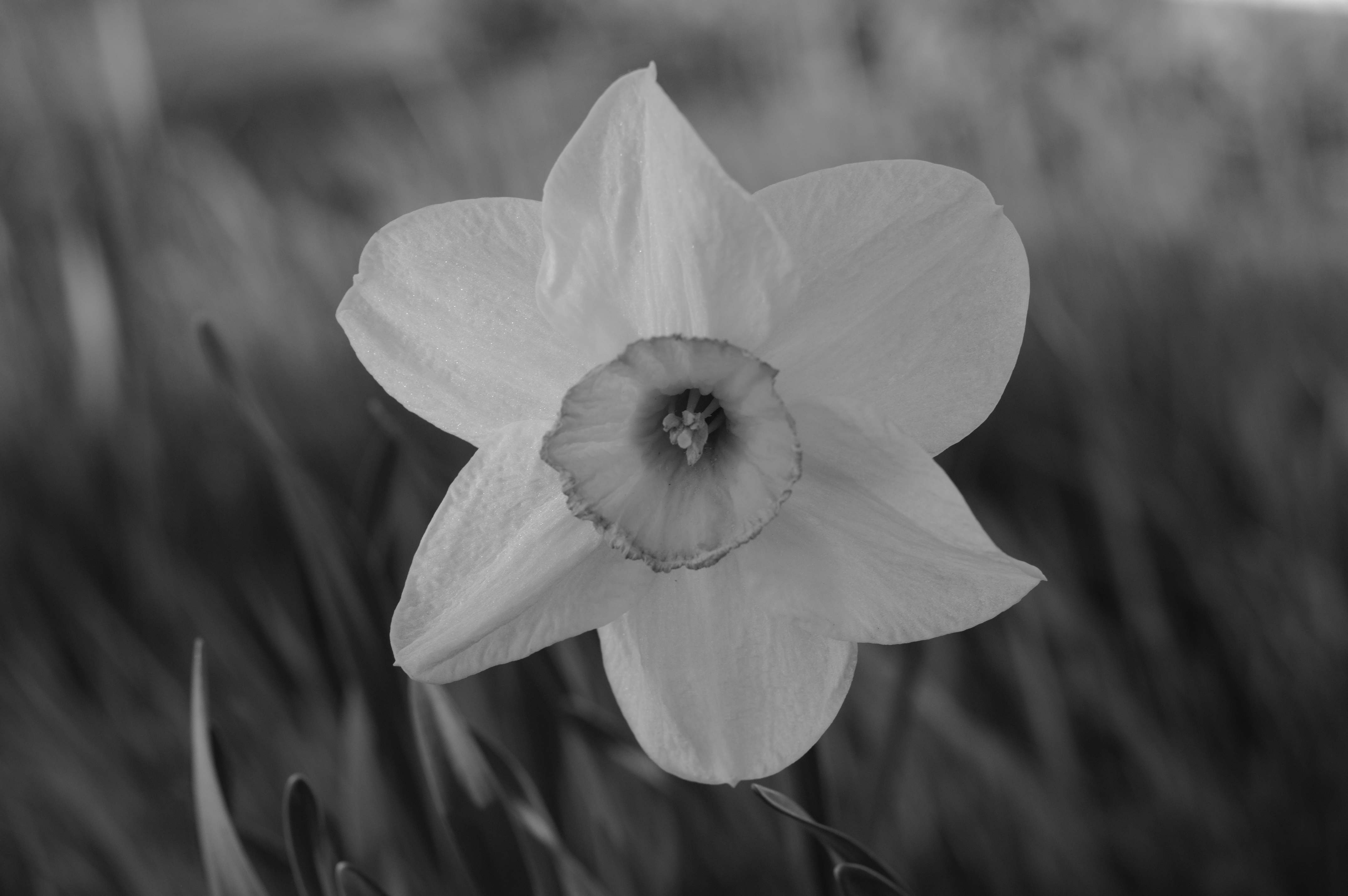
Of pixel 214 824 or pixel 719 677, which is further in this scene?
pixel 214 824

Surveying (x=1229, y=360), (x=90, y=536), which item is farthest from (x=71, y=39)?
(x=1229, y=360)

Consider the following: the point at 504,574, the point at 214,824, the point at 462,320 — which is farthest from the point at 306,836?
the point at 462,320

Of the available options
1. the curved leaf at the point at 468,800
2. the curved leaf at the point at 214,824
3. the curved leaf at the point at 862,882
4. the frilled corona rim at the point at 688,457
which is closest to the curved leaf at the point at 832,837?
the curved leaf at the point at 862,882

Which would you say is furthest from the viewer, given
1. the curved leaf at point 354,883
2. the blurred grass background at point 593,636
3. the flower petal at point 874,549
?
the blurred grass background at point 593,636

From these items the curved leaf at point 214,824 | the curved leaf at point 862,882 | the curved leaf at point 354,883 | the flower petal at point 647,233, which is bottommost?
the curved leaf at point 862,882

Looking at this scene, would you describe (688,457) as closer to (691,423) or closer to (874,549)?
(691,423)

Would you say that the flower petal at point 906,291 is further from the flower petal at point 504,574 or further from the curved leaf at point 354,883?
the curved leaf at point 354,883
